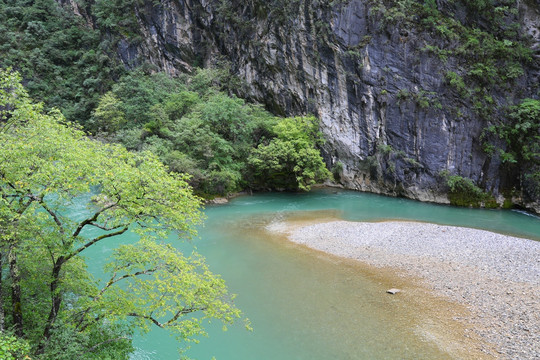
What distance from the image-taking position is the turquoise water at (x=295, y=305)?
7.89 m

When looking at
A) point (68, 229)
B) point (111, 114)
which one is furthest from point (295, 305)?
point (111, 114)

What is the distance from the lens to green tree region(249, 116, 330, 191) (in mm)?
24844

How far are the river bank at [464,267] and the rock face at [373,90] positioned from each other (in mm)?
9268

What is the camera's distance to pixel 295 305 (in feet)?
32.6

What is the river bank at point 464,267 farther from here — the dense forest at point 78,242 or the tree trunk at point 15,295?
the tree trunk at point 15,295

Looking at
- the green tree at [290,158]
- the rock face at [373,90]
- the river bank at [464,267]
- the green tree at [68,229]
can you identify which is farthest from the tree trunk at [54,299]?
the rock face at [373,90]

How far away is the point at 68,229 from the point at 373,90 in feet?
82.3

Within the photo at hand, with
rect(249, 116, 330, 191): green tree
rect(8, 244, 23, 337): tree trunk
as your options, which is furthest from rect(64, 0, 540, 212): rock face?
rect(8, 244, 23, 337): tree trunk

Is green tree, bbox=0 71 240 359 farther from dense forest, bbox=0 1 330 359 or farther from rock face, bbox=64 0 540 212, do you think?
rock face, bbox=64 0 540 212

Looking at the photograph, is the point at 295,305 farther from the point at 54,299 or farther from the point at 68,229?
the point at 68,229

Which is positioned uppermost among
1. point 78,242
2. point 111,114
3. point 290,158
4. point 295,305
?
point 111,114

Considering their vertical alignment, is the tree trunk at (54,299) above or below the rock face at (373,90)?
below

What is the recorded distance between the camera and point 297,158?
973 inches

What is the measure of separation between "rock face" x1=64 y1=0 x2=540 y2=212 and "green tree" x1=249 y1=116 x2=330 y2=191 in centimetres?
336
